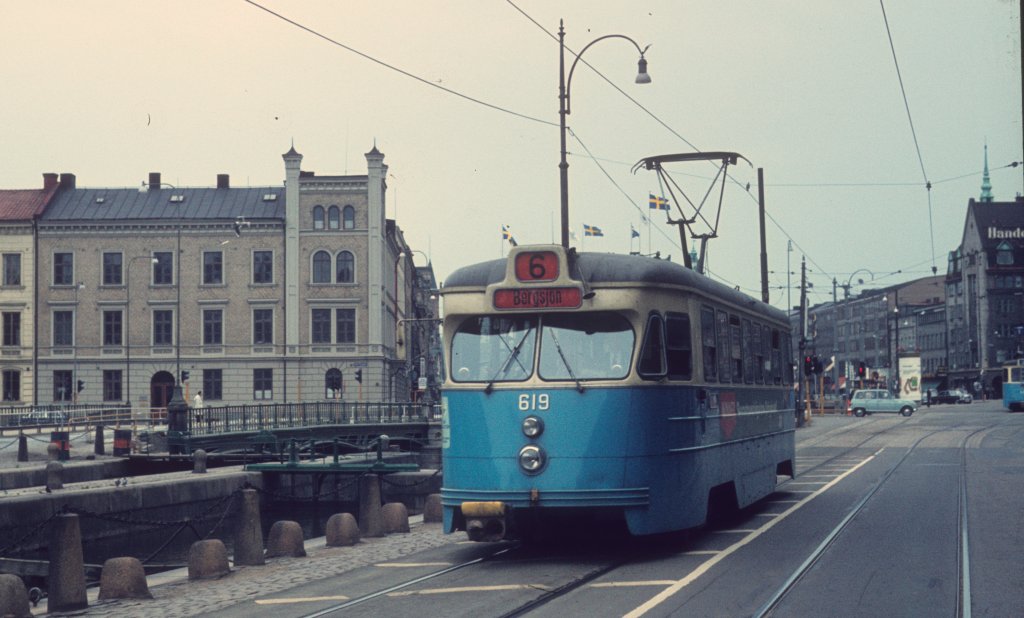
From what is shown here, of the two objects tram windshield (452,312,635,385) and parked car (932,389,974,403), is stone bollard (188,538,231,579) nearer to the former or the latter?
tram windshield (452,312,635,385)

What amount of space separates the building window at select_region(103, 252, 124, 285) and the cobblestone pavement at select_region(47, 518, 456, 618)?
2344 inches

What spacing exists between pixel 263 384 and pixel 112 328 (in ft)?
29.7

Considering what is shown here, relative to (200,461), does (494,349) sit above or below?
above

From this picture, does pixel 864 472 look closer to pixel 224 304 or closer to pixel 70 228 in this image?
pixel 224 304

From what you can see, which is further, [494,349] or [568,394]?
[494,349]

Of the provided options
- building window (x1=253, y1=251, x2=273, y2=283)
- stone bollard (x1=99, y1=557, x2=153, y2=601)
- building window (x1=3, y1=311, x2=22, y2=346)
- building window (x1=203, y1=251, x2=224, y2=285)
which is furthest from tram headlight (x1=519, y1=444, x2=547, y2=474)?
building window (x1=3, y1=311, x2=22, y2=346)

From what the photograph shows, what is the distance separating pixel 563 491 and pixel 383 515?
237 inches

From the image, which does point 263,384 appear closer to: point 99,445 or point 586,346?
point 99,445

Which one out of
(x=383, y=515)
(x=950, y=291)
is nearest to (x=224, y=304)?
(x=383, y=515)

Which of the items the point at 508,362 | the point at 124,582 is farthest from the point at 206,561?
the point at 508,362

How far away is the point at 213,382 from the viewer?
73688mm

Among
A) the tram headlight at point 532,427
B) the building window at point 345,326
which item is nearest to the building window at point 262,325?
the building window at point 345,326

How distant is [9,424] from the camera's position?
51.9m

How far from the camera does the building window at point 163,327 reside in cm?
7375
